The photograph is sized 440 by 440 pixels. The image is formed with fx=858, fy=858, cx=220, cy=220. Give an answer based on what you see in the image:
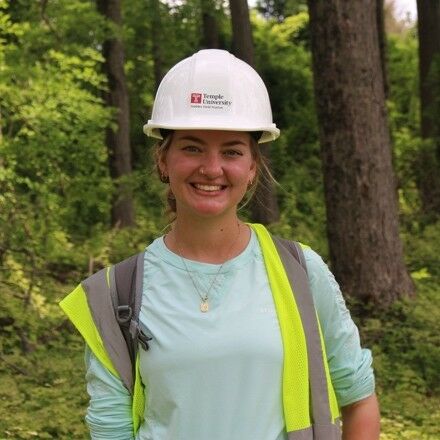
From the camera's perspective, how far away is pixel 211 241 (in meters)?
2.02

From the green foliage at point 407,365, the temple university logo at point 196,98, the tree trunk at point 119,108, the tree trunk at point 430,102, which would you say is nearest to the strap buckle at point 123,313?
the temple university logo at point 196,98

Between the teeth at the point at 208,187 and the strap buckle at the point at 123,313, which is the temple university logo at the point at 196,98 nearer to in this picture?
the teeth at the point at 208,187

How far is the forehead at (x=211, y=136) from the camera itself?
6.33ft

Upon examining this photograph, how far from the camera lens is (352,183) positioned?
23.9 feet

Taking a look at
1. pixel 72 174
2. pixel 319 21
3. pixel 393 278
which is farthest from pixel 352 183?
pixel 72 174

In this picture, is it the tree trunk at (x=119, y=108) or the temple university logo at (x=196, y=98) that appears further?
the tree trunk at (x=119, y=108)

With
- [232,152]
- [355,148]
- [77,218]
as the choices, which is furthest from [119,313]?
[77,218]

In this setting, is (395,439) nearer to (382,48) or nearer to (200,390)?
(200,390)

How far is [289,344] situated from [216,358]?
0.16 m

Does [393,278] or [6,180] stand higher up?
[6,180]

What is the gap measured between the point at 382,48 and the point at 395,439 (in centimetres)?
949

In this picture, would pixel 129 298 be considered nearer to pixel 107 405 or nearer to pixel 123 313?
pixel 123 313

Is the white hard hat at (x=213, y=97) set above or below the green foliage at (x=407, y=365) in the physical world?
above

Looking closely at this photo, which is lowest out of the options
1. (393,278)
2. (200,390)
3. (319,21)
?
(393,278)
